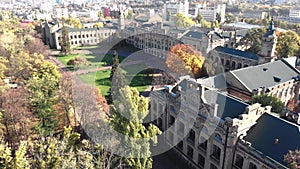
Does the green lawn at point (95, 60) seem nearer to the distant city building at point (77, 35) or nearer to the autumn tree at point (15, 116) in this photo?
the distant city building at point (77, 35)

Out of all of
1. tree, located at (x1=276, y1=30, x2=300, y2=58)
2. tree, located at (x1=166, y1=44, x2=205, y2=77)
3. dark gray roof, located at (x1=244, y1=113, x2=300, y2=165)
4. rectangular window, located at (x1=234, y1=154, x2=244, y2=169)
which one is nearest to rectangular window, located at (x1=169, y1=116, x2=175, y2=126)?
rectangular window, located at (x1=234, y1=154, x2=244, y2=169)

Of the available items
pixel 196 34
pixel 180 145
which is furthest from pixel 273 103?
pixel 196 34

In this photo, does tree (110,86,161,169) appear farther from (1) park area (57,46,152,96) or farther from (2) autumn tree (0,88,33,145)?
(1) park area (57,46,152,96)

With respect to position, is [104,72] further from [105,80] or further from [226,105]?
[226,105]

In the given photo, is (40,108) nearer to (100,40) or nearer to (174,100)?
(174,100)

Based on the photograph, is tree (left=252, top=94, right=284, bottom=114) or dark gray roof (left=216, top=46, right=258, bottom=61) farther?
dark gray roof (left=216, top=46, right=258, bottom=61)
